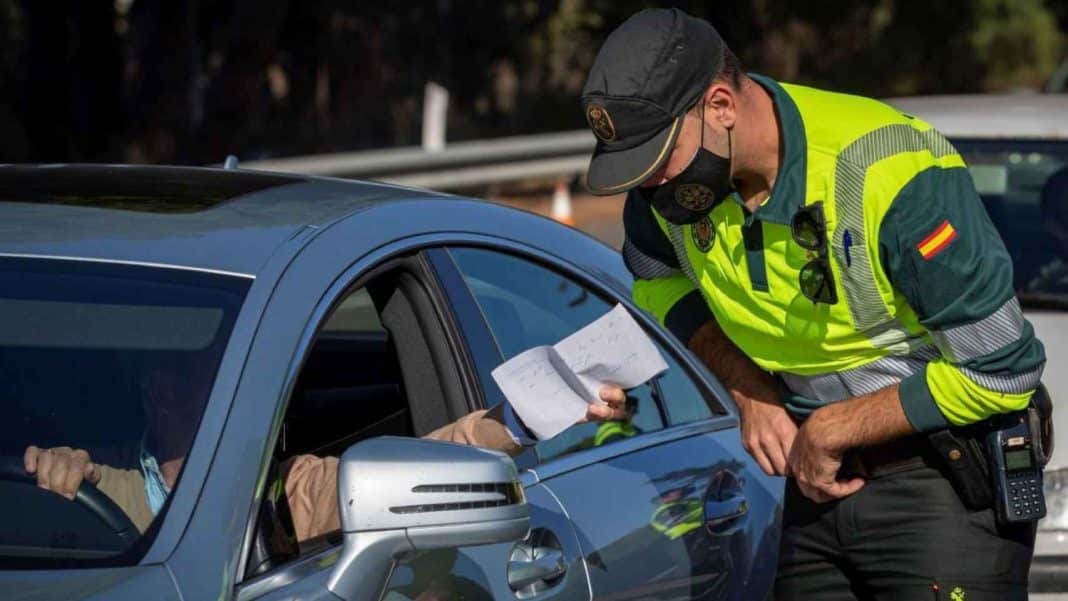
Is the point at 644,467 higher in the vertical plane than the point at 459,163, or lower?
higher

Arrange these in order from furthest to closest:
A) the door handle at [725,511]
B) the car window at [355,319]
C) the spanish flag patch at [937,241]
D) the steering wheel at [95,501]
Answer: the car window at [355,319] < the door handle at [725,511] < the spanish flag patch at [937,241] < the steering wheel at [95,501]

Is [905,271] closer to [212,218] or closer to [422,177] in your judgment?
[212,218]

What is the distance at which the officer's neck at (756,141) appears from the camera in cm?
330

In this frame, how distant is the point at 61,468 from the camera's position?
2961mm

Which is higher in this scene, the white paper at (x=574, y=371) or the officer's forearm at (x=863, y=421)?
the white paper at (x=574, y=371)

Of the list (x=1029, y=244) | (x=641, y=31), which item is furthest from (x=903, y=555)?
(x=1029, y=244)

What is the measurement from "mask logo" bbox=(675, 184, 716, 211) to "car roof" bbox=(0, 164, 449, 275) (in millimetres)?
555

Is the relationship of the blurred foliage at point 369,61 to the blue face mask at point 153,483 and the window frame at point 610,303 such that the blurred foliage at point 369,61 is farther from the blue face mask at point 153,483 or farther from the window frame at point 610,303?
the blue face mask at point 153,483

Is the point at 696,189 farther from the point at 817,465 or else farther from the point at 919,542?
the point at 919,542

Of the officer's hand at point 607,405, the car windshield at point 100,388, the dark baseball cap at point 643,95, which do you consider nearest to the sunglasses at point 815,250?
the dark baseball cap at point 643,95

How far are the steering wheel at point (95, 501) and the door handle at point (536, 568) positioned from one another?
669 millimetres

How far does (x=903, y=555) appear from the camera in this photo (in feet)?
11.4

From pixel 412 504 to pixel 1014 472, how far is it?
46.8 inches

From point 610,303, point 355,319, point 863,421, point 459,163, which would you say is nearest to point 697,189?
point 863,421
